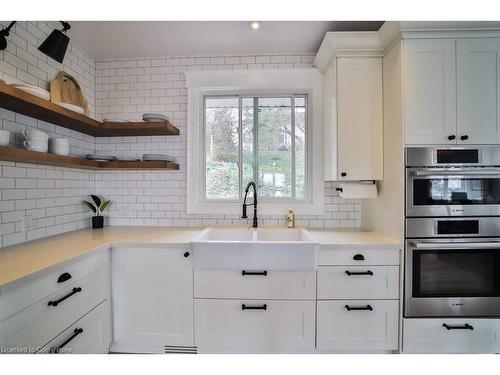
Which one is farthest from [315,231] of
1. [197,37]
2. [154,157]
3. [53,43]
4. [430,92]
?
[53,43]

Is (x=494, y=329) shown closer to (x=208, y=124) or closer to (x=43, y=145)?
(x=208, y=124)

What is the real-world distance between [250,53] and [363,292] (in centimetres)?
231

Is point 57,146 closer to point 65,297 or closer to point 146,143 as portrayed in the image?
point 146,143

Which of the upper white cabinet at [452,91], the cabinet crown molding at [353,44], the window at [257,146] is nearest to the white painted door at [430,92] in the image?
the upper white cabinet at [452,91]

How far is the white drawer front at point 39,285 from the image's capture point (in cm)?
103

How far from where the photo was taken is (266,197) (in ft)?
7.68

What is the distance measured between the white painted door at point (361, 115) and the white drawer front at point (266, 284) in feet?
2.99

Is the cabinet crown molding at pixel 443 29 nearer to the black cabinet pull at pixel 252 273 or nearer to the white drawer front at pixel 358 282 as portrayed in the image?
the white drawer front at pixel 358 282

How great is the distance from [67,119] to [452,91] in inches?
111

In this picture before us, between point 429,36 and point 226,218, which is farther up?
point 429,36

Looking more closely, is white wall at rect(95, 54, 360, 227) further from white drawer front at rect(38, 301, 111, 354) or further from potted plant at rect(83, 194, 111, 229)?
white drawer front at rect(38, 301, 111, 354)

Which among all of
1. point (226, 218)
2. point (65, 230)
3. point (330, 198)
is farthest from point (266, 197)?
point (65, 230)

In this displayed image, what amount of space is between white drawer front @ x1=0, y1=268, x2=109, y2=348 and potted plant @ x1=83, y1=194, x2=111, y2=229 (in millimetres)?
769

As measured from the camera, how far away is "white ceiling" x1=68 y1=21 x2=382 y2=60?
1877mm
